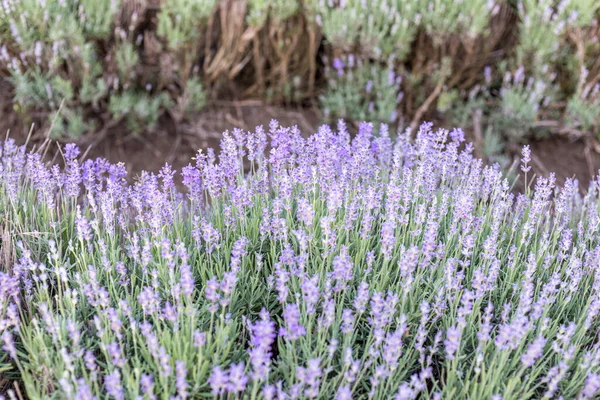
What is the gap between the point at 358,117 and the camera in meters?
4.99

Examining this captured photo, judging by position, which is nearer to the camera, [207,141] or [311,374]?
[311,374]

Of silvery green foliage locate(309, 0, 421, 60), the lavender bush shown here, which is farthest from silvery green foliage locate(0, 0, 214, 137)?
the lavender bush

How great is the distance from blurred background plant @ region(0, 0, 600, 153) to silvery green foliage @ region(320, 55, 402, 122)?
2 cm

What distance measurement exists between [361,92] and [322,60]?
0.61 metres

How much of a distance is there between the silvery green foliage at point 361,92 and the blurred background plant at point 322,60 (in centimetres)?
2

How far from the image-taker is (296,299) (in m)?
2.29

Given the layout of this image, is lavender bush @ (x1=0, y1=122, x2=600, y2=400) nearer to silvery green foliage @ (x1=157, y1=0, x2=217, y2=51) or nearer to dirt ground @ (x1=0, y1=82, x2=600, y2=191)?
dirt ground @ (x1=0, y1=82, x2=600, y2=191)

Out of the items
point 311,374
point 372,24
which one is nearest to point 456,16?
point 372,24

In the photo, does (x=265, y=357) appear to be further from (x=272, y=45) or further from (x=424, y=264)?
(x=272, y=45)

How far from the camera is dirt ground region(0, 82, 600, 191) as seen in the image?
484 centimetres

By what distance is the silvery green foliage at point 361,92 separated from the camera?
194 inches

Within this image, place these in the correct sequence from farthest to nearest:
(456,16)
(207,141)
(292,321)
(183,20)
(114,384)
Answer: (207,141)
(456,16)
(183,20)
(292,321)
(114,384)

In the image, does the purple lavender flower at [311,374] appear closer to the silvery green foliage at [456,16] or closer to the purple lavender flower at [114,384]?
the purple lavender flower at [114,384]

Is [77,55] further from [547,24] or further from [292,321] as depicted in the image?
[547,24]
